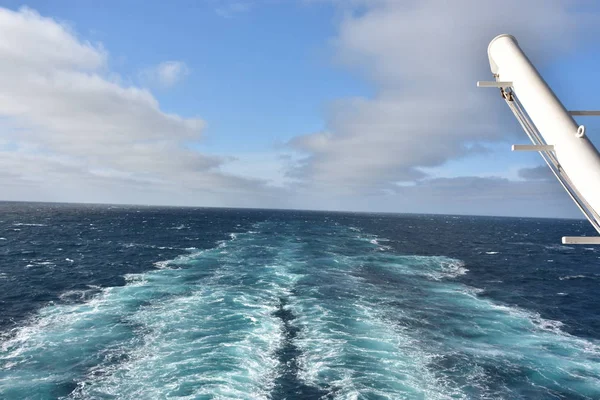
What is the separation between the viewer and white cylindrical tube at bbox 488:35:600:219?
693cm

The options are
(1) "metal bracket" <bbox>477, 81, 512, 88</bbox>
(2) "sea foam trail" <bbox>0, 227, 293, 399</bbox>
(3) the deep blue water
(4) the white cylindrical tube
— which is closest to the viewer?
(4) the white cylindrical tube

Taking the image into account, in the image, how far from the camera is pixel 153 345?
3378 centimetres

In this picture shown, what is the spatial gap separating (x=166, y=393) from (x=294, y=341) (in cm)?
1364

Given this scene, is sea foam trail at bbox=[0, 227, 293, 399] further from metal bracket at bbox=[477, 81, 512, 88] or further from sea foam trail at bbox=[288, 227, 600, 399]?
metal bracket at bbox=[477, 81, 512, 88]

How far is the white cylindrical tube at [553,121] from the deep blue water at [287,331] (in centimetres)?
2470

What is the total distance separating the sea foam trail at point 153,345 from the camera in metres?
26.9

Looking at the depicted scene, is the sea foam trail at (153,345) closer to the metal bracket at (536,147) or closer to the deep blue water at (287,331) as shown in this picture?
the deep blue water at (287,331)

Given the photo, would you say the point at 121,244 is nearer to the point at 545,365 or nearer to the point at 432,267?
the point at 432,267

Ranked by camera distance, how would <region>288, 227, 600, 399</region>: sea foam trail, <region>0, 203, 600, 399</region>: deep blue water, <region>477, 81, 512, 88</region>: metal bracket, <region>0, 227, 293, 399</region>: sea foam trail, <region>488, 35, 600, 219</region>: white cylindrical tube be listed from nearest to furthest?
<region>488, 35, 600, 219</region>: white cylindrical tube, <region>477, 81, 512, 88</region>: metal bracket, <region>0, 227, 293, 399</region>: sea foam trail, <region>0, 203, 600, 399</region>: deep blue water, <region>288, 227, 600, 399</region>: sea foam trail

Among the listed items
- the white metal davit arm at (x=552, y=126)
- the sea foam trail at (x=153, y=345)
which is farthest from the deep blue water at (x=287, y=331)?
the white metal davit arm at (x=552, y=126)

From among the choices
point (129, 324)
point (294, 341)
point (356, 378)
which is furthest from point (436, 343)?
point (129, 324)

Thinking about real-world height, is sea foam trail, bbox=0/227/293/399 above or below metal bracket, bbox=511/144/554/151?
below

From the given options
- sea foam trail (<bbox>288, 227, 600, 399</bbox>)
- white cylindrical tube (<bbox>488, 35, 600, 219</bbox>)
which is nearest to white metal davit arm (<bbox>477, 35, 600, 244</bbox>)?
white cylindrical tube (<bbox>488, 35, 600, 219</bbox>)

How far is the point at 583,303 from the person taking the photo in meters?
59.1
